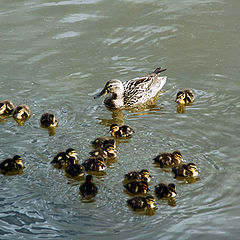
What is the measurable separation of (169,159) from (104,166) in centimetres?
66

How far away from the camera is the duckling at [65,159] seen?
18.1 ft

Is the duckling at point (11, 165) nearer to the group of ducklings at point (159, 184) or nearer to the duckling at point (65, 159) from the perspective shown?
the duckling at point (65, 159)

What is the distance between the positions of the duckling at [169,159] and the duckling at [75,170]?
2.53 feet

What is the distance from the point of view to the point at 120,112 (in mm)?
7188

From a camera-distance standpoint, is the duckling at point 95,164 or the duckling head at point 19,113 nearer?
the duckling at point 95,164

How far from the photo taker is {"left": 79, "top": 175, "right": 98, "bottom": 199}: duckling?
498cm

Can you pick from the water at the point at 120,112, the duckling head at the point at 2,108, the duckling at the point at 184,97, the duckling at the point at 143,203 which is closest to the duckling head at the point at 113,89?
the water at the point at 120,112

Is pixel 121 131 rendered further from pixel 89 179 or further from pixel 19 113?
pixel 19 113

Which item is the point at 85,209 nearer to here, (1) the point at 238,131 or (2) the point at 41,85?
(1) the point at 238,131

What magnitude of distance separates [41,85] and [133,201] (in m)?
3.27

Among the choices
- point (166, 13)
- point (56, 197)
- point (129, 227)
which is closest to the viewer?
point (129, 227)

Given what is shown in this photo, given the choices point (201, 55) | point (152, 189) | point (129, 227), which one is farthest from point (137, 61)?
point (129, 227)

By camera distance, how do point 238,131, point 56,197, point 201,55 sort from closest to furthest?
1. point 56,197
2. point 238,131
3. point 201,55

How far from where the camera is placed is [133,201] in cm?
480
